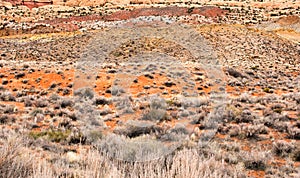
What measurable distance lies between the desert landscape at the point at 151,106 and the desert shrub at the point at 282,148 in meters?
0.04

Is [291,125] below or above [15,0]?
below

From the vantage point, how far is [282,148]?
7945 millimetres

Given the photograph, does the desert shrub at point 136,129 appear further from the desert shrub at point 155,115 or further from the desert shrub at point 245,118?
the desert shrub at point 245,118

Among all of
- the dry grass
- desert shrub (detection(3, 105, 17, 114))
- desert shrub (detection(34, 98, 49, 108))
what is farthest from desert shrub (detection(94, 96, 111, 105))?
the dry grass

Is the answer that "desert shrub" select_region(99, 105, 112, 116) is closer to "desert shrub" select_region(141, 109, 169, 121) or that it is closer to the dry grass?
"desert shrub" select_region(141, 109, 169, 121)

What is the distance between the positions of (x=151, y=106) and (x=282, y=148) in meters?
5.87

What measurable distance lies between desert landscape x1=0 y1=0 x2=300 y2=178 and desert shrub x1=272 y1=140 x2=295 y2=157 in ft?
0.12

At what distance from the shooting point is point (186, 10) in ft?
202

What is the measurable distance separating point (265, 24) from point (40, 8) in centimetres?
4918

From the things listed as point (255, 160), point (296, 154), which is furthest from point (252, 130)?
point (255, 160)

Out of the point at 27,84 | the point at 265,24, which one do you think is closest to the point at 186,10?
the point at 265,24

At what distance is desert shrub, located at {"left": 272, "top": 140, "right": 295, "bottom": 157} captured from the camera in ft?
25.7

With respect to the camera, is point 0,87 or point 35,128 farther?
point 0,87

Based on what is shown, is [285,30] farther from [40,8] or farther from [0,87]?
[40,8]
